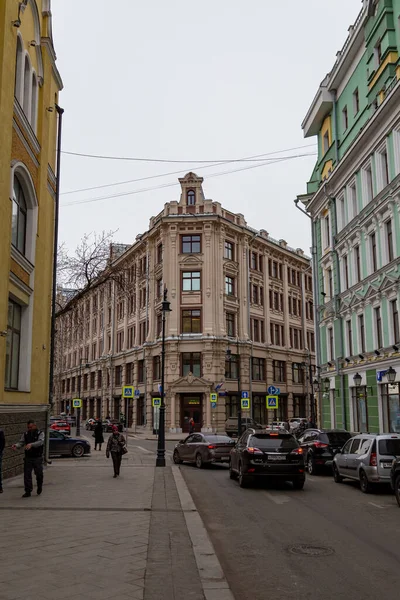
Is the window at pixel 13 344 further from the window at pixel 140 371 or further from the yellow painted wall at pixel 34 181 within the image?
the window at pixel 140 371

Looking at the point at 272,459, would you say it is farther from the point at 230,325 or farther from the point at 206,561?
the point at 230,325

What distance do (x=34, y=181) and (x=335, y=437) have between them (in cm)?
1351

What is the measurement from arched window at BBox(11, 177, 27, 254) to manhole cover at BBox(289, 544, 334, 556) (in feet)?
40.9

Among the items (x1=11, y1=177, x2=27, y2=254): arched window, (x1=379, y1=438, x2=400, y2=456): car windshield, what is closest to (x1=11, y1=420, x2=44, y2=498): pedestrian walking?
(x1=11, y1=177, x2=27, y2=254): arched window

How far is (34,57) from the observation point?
64.0ft

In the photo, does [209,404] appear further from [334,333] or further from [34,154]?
[34,154]

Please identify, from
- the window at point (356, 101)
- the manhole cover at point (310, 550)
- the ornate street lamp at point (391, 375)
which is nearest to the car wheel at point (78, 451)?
the ornate street lamp at point (391, 375)

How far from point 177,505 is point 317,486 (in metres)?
5.73

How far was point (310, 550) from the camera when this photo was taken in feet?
26.8

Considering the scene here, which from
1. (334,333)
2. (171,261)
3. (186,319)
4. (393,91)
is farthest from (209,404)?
(393,91)

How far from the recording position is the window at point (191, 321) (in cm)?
4900

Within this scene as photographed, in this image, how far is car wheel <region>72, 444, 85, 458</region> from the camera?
26203 mm

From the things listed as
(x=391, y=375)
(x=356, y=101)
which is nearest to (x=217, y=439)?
(x=391, y=375)

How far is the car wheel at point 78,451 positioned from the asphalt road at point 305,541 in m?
12.4
